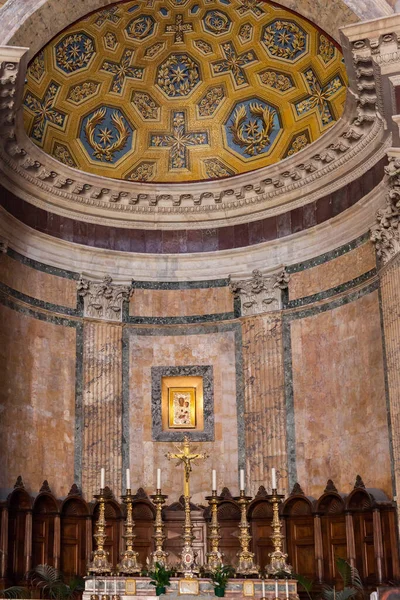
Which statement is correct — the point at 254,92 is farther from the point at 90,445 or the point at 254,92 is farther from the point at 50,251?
the point at 90,445

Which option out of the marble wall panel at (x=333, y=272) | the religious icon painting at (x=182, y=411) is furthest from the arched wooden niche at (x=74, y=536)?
the marble wall panel at (x=333, y=272)

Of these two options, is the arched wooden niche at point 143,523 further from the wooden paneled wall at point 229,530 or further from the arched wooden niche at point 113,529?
the arched wooden niche at point 113,529

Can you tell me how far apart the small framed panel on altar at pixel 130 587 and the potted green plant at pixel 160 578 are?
0.42m

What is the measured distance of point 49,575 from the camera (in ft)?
62.2

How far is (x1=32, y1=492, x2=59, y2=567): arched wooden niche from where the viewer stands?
20141 mm

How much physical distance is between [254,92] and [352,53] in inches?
210

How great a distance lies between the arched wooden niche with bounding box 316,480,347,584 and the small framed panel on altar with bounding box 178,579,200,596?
5.45 metres

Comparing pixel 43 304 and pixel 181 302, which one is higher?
pixel 181 302

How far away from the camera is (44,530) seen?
20.4 meters

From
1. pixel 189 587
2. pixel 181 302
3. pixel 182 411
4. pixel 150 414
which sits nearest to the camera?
pixel 189 587

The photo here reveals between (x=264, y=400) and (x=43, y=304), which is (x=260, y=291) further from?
(x=43, y=304)

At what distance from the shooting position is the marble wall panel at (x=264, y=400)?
22.1m

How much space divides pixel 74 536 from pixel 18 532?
1.65 metres

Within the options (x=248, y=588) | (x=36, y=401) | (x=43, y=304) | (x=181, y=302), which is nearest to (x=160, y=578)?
(x=248, y=588)
